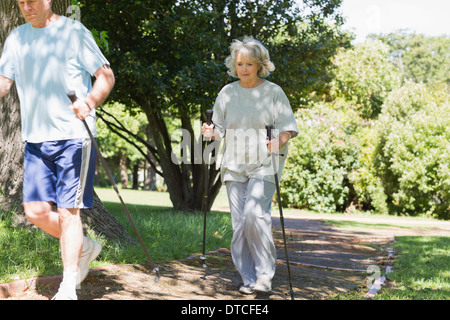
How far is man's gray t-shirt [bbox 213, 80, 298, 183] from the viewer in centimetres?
447

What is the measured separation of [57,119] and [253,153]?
5.41 ft

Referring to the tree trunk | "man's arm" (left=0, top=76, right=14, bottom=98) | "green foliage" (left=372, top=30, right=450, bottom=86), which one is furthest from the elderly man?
"green foliage" (left=372, top=30, right=450, bottom=86)

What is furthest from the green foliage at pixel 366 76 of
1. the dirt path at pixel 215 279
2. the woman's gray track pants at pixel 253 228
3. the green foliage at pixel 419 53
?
the green foliage at pixel 419 53

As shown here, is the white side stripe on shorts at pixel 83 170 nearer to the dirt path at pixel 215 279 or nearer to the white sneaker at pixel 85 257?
the white sneaker at pixel 85 257

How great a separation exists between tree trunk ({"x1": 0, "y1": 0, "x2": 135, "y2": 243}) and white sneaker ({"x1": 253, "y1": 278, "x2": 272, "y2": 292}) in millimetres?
1880

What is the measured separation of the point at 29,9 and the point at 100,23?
22.1 ft

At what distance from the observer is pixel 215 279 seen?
4961 millimetres

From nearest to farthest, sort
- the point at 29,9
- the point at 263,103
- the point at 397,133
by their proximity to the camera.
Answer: the point at 29,9 → the point at 263,103 → the point at 397,133

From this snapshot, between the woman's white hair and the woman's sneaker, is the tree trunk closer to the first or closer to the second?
the woman's sneaker

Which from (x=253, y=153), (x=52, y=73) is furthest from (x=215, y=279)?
(x=52, y=73)

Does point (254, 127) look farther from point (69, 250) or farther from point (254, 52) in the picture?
point (69, 250)
